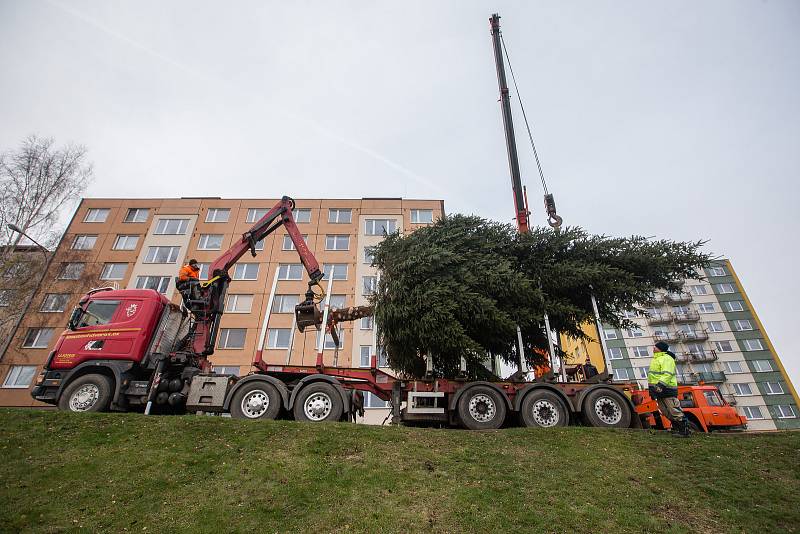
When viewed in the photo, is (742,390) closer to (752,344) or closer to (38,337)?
(752,344)

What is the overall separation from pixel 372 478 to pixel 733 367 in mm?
65729

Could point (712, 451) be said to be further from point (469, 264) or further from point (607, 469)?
point (469, 264)

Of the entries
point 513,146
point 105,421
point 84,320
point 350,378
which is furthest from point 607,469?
point 513,146

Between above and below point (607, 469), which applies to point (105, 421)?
above

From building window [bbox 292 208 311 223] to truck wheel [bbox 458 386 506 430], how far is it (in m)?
29.0

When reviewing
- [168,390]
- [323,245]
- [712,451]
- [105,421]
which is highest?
[323,245]

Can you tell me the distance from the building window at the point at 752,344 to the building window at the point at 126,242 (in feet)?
234

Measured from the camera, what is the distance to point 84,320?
12.8 m

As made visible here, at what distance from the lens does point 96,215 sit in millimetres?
39406

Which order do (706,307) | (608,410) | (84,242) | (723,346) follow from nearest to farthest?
1. (608,410)
2. (84,242)
3. (723,346)
4. (706,307)

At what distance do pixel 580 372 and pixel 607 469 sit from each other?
8.78 m

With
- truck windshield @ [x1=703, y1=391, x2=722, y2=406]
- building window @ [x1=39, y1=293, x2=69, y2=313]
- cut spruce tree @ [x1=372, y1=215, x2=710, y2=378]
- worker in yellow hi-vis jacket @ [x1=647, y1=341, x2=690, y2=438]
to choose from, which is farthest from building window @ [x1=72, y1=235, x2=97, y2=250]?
truck windshield @ [x1=703, y1=391, x2=722, y2=406]

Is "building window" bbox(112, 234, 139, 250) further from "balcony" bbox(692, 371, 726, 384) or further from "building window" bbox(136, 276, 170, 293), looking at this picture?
"balcony" bbox(692, 371, 726, 384)

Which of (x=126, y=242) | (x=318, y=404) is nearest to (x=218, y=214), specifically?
(x=126, y=242)
